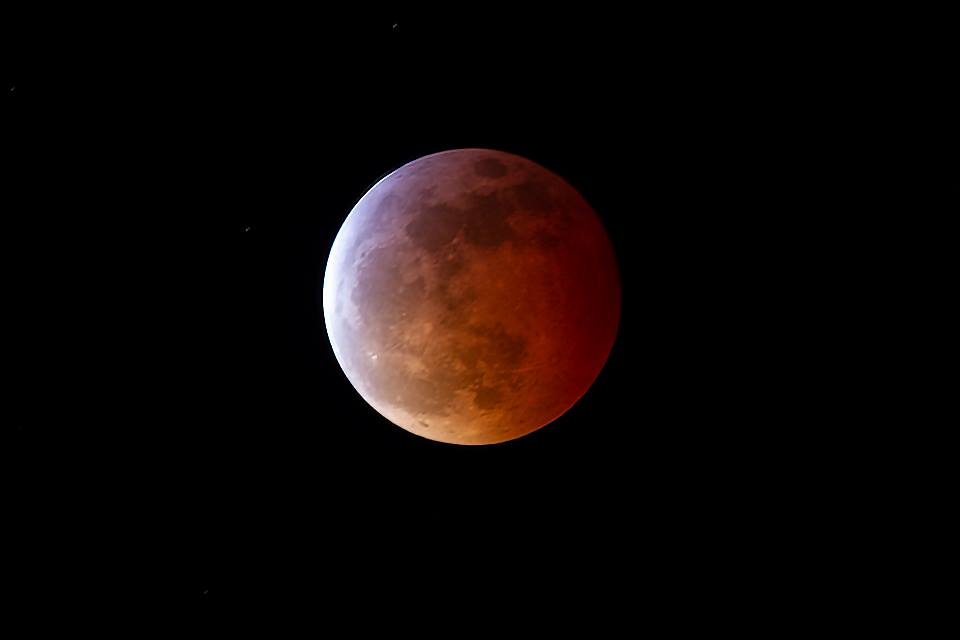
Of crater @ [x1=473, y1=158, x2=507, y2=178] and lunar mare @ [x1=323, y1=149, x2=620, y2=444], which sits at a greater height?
crater @ [x1=473, y1=158, x2=507, y2=178]

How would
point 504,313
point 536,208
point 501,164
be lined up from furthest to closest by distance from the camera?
point 501,164
point 536,208
point 504,313

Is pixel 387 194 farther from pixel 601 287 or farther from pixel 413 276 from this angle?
pixel 601 287

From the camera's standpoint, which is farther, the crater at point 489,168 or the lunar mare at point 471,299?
the crater at point 489,168

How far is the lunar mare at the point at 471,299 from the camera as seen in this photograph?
457 centimetres

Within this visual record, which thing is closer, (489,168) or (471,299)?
(471,299)

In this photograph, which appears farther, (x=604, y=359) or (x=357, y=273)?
(x=604, y=359)

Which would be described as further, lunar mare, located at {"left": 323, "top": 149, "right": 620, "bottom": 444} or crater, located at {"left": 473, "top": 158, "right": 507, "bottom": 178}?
crater, located at {"left": 473, "top": 158, "right": 507, "bottom": 178}

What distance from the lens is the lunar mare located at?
15.0ft

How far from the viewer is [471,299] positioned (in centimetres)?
454

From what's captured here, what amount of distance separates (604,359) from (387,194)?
192cm

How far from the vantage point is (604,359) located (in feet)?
17.7

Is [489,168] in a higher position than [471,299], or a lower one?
higher

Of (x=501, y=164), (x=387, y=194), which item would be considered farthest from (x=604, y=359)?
(x=387, y=194)

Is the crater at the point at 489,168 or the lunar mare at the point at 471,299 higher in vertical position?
the crater at the point at 489,168
